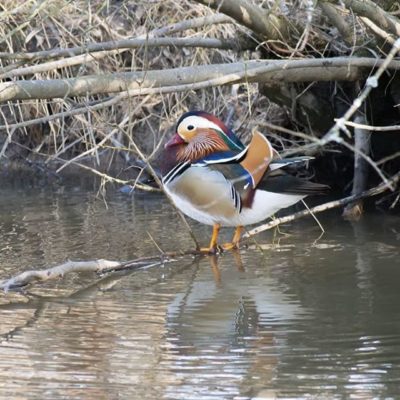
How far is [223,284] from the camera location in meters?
5.73

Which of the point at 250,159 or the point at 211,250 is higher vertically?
the point at 250,159

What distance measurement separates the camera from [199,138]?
661 centimetres

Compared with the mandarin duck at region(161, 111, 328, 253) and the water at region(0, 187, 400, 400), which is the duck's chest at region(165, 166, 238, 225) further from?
the water at region(0, 187, 400, 400)

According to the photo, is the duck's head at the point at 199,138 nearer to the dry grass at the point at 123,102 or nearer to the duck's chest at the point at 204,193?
the duck's chest at the point at 204,193

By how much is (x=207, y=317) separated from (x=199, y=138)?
1842 mm

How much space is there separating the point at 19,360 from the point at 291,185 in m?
2.52

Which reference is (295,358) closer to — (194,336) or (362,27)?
(194,336)

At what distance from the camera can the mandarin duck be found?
6301 mm

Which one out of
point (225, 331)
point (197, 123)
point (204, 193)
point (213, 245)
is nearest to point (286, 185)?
point (204, 193)

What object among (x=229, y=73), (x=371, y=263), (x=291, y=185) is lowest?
(x=371, y=263)

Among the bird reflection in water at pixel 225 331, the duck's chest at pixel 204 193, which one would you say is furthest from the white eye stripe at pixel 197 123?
the bird reflection in water at pixel 225 331

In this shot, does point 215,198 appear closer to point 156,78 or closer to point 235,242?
point 235,242

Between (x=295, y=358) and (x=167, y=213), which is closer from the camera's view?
(x=295, y=358)

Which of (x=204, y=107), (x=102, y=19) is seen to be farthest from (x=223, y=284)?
(x=102, y=19)
